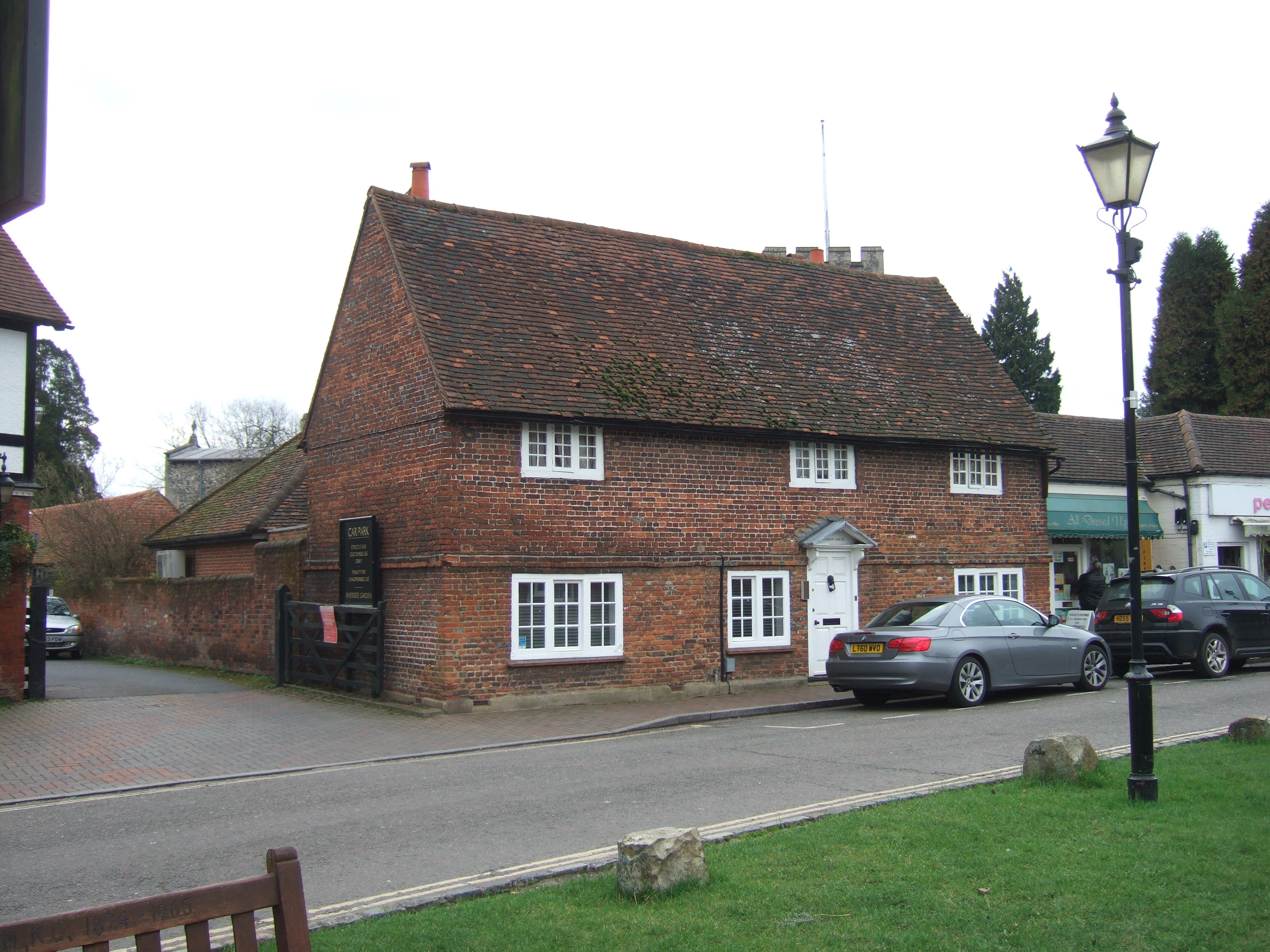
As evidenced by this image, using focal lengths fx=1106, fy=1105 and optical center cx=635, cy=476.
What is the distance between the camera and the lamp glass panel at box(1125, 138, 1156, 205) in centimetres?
859

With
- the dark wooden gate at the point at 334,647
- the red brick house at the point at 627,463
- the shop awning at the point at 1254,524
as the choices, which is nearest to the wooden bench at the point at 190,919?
the red brick house at the point at 627,463

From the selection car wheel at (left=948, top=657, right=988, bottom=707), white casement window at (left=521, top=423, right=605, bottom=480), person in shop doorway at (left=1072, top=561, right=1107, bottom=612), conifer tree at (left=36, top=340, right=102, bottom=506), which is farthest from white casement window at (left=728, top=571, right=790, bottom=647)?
conifer tree at (left=36, top=340, right=102, bottom=506)

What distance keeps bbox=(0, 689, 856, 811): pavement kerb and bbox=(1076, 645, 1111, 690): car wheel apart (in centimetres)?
350

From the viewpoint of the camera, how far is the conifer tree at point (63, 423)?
4862cm

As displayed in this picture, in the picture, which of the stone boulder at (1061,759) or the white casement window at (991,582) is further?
the white casement window at (991,582)

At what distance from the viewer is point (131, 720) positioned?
15.4 meters

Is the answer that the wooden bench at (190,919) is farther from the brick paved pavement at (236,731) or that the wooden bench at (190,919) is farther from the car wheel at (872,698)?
the car wheel at (872,698)

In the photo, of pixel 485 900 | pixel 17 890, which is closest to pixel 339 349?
pixel 17 890

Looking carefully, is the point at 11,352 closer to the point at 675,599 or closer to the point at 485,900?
the point at 675,599

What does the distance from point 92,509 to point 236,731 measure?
22248mm

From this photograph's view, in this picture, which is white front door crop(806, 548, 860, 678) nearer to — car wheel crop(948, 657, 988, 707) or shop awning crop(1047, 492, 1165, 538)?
car wheel crop(948, 657, 988, 707)

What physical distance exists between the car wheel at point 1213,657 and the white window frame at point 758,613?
6652 mm

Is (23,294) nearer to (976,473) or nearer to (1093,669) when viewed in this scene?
(976,473)

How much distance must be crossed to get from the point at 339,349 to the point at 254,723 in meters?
7.30
